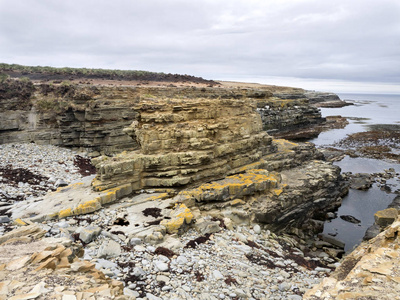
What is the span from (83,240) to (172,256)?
312 centimetres

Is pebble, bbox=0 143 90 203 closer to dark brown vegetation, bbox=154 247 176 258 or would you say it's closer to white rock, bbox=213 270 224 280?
dark brown vegetation, bbox=154 247 176 258

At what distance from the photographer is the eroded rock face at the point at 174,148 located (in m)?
13.0

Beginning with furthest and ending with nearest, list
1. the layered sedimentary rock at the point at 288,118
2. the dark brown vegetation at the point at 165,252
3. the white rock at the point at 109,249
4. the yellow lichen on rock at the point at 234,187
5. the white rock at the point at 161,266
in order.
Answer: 1. the layered sedimentary rock at the point at 288,118
2. the yellow lichen on rock at the point at 234,187
3. the dark brown vegetation at the point at 165,252
4. the white rock at the point at 109,249
5. the white rock at the point at 161,266

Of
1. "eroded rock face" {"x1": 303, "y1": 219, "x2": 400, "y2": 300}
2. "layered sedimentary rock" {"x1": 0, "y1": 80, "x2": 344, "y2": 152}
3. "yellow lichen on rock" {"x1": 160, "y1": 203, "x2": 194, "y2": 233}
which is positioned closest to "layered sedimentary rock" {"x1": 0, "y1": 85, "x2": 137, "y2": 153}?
"layered sedimentary rock" {"x1": 0, "y1": 80, "x2": 344, "y2": 152}

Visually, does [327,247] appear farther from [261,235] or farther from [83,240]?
[83,240]

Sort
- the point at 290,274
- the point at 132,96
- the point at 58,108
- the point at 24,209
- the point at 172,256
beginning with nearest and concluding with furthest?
the point at 172,256 → the point at 290,274 → the point at 24,209 → the point at 58,108 → the point at 132,96

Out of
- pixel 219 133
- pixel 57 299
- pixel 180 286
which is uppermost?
pixel 219 133

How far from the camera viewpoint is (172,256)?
8.98 m

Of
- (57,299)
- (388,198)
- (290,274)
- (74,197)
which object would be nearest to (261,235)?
(290,274)

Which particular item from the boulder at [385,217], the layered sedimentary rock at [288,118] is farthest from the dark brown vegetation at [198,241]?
the layered sedimentary rock at [288,118]

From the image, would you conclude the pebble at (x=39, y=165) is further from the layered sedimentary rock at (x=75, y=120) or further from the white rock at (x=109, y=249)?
the white rock at (x=109, y=249)

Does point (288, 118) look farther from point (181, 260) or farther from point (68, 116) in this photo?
point (181, 260)

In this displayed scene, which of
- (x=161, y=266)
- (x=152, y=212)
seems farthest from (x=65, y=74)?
(x=161, y=266)

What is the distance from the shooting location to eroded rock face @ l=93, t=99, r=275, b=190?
42.7 ft
